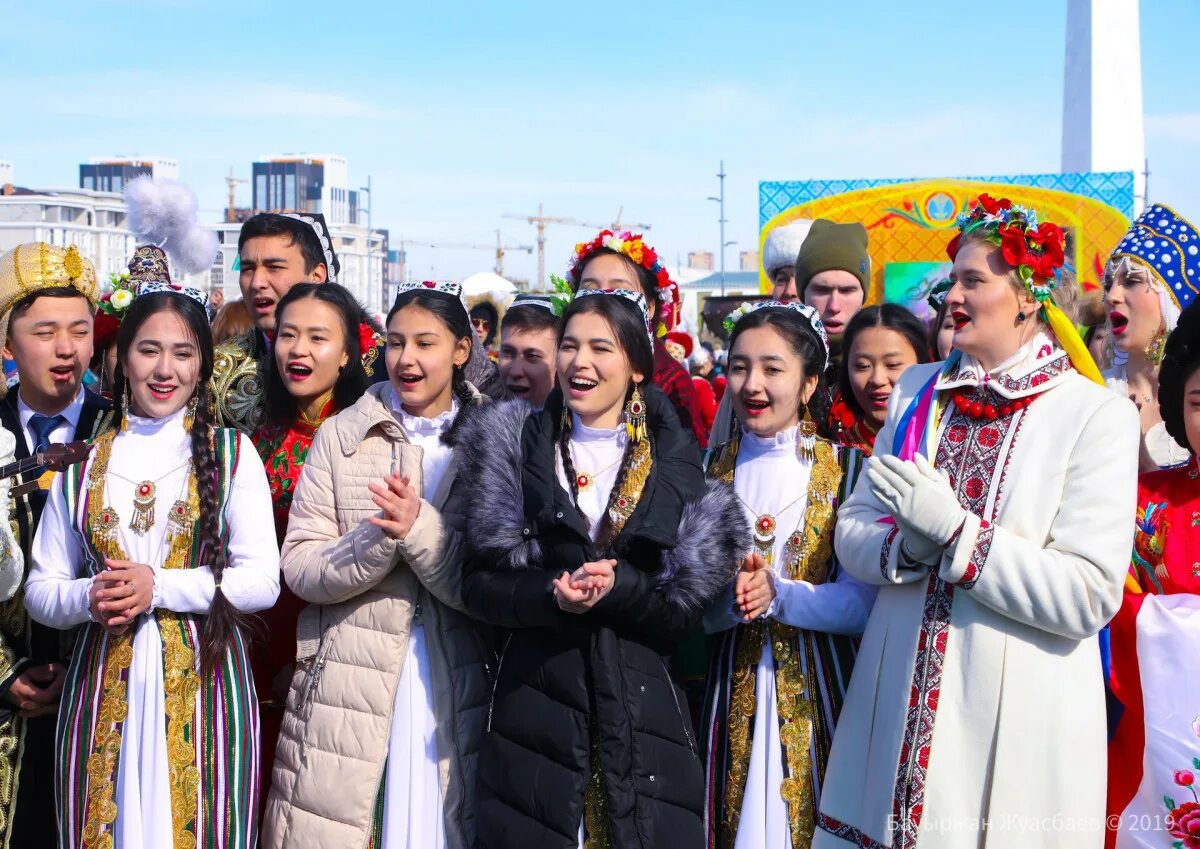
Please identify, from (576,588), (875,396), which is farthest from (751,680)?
(875,396)

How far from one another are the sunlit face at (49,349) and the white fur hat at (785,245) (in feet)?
10.5

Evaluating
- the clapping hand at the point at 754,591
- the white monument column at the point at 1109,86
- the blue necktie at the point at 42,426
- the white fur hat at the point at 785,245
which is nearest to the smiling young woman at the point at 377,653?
the clapping hand at the point at 754,591

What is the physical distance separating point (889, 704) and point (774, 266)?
3.17m

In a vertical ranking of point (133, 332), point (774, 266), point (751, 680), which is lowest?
point (751, 680)

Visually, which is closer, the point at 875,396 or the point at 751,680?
the point at 751,680

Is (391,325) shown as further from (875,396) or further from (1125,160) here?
(1125,160)

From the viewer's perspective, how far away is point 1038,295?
2924 mm

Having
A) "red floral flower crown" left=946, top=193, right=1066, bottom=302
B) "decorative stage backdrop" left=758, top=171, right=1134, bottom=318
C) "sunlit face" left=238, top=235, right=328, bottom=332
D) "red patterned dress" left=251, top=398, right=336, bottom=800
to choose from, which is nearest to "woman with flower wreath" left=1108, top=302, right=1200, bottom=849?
"red floral flower crown" left=946, top=193, right=1066, bottom=302

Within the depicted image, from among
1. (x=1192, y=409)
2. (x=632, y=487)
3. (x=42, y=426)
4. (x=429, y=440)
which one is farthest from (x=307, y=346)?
(x=1192, y=409)

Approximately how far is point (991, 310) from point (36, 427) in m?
3.00

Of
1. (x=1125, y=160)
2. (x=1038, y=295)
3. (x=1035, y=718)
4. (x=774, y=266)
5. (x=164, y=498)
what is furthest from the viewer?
(x=1125, y=160)

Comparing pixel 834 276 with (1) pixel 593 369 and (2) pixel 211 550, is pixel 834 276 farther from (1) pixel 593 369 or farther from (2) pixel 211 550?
(2) pixel 211 550

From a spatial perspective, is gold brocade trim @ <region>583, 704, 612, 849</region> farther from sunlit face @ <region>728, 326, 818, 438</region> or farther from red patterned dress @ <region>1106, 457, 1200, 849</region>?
A: red patterned dress @ <region>1106, 457, 1200, 849</region>

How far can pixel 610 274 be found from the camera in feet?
14.3
